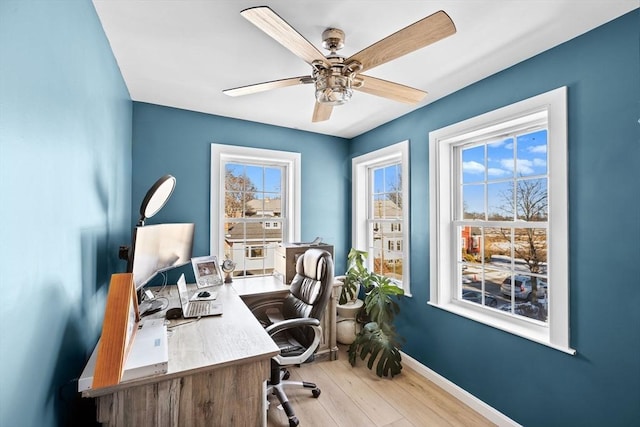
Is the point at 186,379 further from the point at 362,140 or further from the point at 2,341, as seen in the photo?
the point at 362,140

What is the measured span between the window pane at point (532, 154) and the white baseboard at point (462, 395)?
1684 millimetres

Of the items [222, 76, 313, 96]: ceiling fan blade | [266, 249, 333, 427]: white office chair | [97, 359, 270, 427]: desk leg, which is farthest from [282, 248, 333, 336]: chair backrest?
[222, 76, 313, 96]: ceiling fan blade

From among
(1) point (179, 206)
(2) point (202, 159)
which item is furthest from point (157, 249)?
(2) point (202, 159)

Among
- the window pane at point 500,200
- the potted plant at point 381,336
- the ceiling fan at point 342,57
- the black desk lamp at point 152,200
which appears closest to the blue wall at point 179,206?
the black desk lamp at point 152,200

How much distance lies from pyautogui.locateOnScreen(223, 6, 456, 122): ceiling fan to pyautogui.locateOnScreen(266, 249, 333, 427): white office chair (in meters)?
1.17

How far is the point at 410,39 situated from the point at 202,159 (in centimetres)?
227

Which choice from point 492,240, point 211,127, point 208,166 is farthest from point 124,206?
point 492,240

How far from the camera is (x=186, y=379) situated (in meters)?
1.19

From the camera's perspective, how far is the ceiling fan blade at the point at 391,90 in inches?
66.0

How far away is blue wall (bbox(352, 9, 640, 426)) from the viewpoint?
1431 mm

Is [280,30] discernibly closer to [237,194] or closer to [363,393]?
[237,194]

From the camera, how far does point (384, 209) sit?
334cm

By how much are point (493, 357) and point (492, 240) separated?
2.79 ft

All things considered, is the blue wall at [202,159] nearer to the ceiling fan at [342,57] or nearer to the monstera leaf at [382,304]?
the monstera leaf at [382,304]
